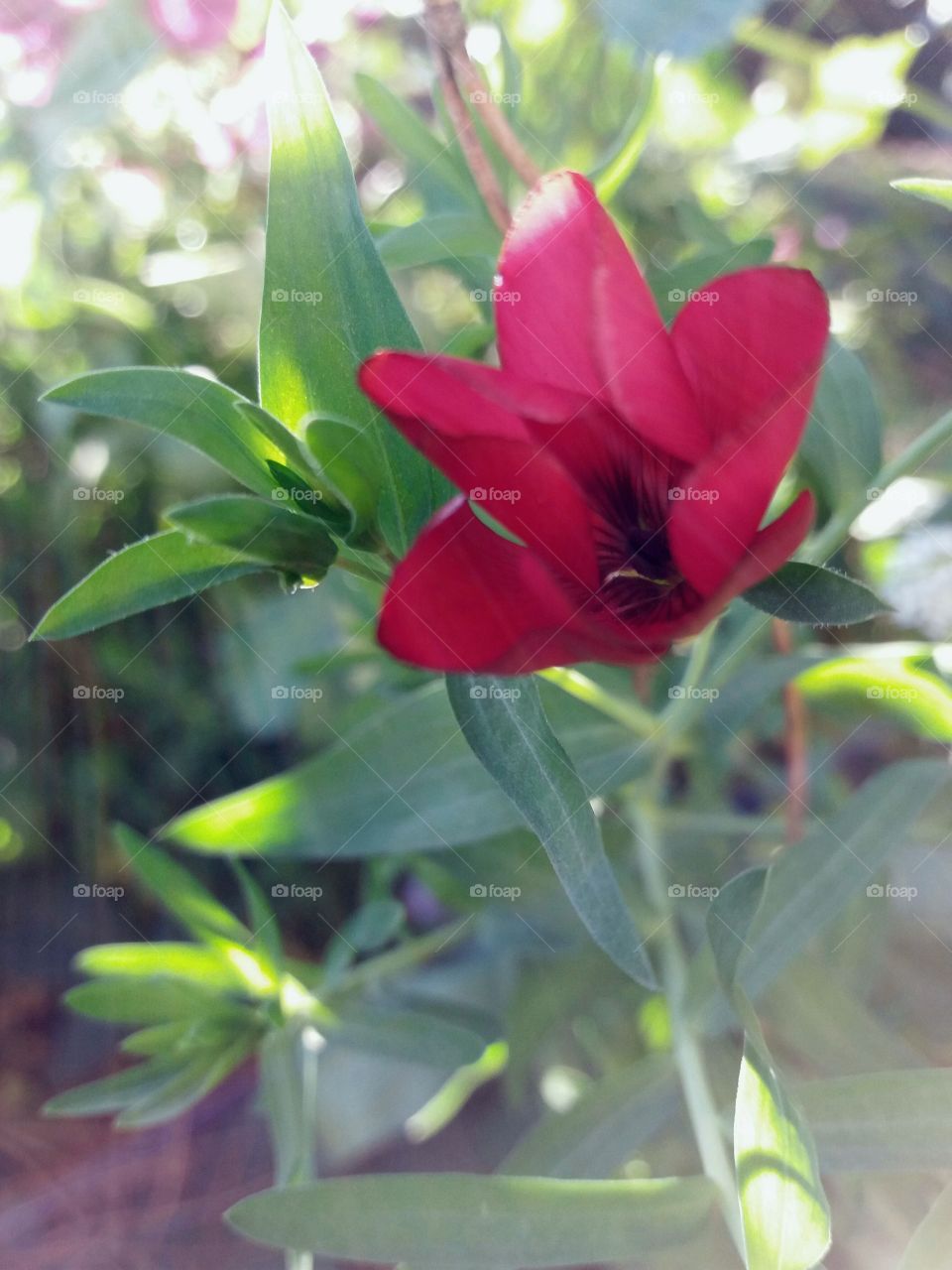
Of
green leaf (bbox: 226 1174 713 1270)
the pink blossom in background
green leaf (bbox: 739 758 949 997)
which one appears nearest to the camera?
green leaf (bbox: 226 1174 713 1270)

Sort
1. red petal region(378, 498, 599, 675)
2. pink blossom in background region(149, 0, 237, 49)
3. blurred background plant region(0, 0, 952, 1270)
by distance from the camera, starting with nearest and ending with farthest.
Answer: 1. red petal region(378, 498, 599, 675)
2. blurred background plant region(0, 0, 952, 1270)
3. pink blossom in background region(149, 0, 237, 49)

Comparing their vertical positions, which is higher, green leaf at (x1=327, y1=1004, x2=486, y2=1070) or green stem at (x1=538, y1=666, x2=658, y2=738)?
green stem at (x1=538, y1=666, x2=658, y2=738)

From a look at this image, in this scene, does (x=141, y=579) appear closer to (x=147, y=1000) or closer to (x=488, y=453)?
(x=488, y=453)

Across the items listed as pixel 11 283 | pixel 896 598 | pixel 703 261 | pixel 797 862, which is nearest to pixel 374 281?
pixel 703 261

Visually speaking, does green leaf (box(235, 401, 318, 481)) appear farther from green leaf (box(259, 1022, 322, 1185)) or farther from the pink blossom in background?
the pink blossom in background

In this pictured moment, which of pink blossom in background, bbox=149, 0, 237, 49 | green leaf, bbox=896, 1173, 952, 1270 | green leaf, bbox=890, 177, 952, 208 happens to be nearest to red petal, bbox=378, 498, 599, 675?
green leaf, bbox=890, 177, 952, 208

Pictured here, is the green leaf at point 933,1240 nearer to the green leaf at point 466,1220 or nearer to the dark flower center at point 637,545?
the green leaf at point 466,1220

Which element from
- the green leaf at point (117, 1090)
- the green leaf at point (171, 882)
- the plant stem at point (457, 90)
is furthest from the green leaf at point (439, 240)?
Answer: the green leaf at point (117, 1090)

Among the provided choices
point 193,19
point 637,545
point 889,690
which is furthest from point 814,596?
point 193,19
